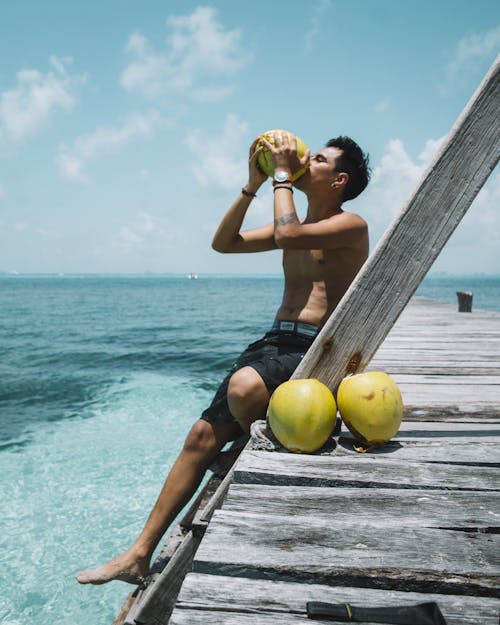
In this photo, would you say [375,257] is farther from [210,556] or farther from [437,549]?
[210,556]

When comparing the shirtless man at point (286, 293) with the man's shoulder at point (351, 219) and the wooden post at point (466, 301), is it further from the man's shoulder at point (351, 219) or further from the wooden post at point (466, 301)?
the wooden post at point (466, 301)

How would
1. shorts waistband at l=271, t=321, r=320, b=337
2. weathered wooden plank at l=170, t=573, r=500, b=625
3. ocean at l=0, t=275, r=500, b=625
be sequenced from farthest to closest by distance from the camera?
ocean at l=0, t=275, r=500, b=625 → shorts waistband at l=271, t=321, r=320, b=337 → weathered wooden plank at l=170, t=573, r=500, b=625

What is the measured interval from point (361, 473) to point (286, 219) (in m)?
1.52

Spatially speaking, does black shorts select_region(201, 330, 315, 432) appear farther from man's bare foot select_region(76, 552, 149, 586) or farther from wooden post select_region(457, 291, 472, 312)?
wooden post select_region(457, 291, 472, 312)

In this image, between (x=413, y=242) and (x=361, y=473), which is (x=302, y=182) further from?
(x=361, y=473)

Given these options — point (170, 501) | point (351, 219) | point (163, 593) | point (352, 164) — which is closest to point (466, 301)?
point (352, 164)

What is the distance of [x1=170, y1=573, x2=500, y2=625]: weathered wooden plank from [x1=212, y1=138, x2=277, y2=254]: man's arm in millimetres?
2634

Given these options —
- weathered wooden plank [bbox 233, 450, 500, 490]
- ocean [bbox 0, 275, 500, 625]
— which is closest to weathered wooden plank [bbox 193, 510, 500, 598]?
weathered wooden plank [bbox 233, 450, 500, 490]

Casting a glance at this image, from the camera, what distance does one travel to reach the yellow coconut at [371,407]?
2.03 meters

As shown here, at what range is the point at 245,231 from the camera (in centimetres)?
374

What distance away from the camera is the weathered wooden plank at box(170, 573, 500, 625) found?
1.16m

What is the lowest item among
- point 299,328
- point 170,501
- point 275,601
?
point 170,501

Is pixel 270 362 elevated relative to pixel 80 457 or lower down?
elevated

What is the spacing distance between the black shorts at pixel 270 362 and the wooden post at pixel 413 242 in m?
0.47
